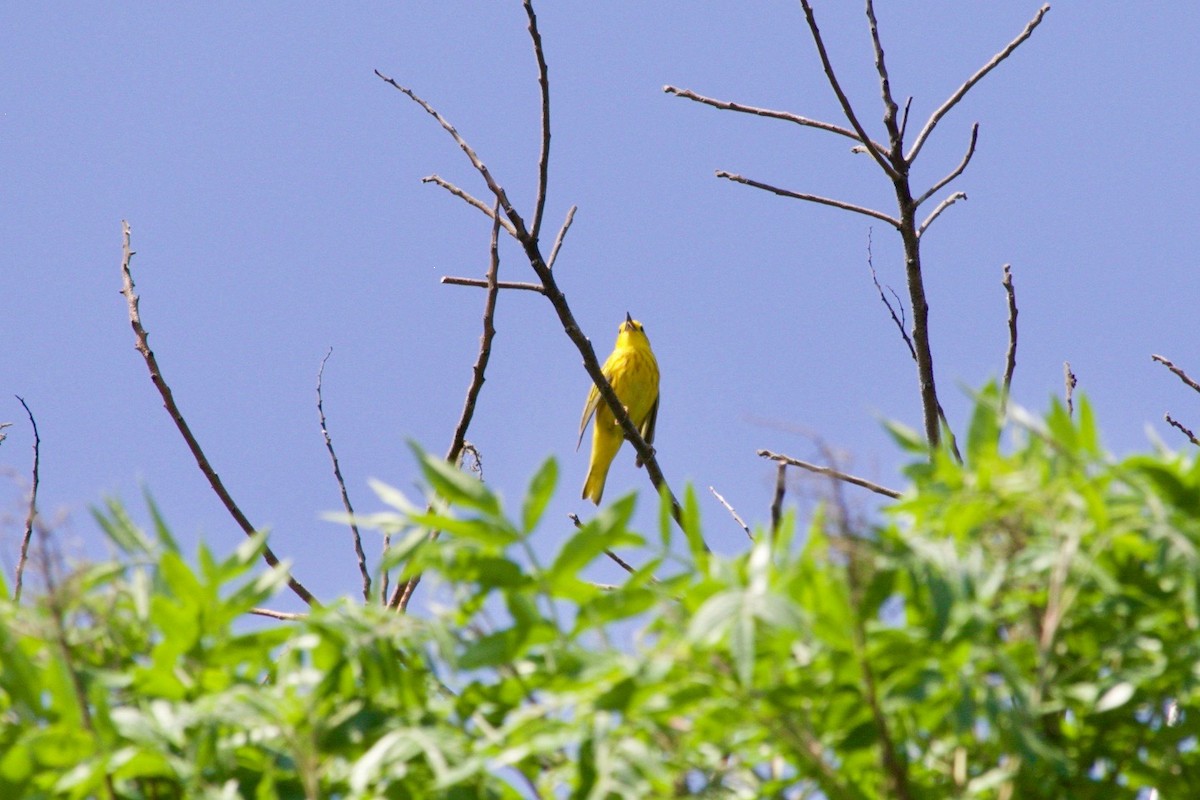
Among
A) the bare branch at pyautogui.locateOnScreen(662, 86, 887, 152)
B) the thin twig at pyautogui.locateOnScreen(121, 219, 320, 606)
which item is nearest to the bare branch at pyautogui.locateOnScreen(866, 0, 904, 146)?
the bare branch at pyautogui.locateOnScreen(662, 86, 887, 152)

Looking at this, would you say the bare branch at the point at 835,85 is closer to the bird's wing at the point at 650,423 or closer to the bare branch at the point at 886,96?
the bare branch at the point at 886,96

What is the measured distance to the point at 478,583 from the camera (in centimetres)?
140

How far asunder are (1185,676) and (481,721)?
0.68 meters

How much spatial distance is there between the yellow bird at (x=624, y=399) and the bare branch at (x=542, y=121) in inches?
248

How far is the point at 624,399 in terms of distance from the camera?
36.7 feet

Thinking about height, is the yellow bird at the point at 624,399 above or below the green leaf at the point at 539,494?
above

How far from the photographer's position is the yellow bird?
10.5 m

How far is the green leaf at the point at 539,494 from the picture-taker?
1.36m

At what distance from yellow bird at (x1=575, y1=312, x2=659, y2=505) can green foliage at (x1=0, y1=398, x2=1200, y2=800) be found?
8438 millimetres

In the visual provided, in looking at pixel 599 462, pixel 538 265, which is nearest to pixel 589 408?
pixel 599 462

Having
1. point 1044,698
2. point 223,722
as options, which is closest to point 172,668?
point 223,722

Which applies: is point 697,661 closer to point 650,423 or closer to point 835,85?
point 835,85

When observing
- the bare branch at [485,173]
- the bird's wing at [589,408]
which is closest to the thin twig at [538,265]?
the bare branch at [485,173]

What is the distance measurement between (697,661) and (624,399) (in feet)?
32.8
